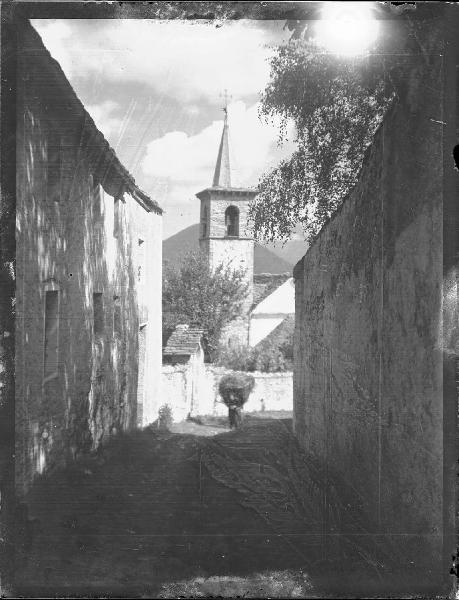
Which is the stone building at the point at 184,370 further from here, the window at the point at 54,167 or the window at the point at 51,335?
the window at the point at 54,167

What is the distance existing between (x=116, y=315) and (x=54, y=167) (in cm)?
180

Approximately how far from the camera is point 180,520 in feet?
13.3

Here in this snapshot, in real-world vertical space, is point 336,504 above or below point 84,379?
below

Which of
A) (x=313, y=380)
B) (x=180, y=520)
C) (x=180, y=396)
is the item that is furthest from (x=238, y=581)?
(x=180, y=396)

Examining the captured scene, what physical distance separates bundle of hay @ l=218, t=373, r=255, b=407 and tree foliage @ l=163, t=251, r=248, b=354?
113 centimetres

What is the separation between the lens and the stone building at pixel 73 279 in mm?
4000

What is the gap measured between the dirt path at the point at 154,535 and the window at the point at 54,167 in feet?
8.16

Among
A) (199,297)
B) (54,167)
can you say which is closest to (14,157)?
(54,167)

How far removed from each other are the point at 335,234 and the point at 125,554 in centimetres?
330

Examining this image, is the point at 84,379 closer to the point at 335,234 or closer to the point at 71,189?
the point at 71,189

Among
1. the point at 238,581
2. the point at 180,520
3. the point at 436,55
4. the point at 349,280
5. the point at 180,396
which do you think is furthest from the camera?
the point at 180,396

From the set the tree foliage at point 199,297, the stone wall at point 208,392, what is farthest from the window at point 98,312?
the stone wall at point 208,392

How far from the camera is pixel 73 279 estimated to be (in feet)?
17.5

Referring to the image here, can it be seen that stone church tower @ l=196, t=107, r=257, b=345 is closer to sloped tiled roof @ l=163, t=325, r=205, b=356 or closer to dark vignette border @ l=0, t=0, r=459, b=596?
dark vignette border @ l=0, t=0, r=459, b=596
